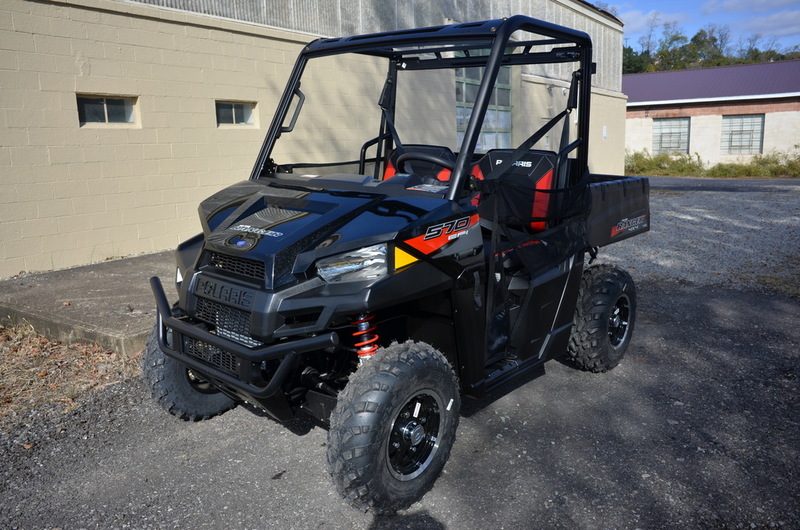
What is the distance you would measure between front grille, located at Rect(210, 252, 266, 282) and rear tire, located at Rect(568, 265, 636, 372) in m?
2.30

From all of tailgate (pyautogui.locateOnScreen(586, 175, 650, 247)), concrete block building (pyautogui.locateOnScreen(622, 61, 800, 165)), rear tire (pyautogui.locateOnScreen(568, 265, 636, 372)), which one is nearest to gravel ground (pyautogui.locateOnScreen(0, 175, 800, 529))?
rear tire (pyautogui.locateOnScreen(568, 265, 636, 372))

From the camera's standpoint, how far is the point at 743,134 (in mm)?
29453

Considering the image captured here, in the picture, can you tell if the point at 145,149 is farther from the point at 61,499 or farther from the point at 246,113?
the point at 61,499

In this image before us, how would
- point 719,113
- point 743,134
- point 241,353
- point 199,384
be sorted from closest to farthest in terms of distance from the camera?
point 241,353 → point 199,384 → point 743,134 → point 719,113

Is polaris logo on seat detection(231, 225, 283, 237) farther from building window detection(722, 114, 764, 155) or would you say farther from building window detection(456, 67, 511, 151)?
building window detection(722, 114, 764, 155)

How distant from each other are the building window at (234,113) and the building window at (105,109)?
1365 millimetres

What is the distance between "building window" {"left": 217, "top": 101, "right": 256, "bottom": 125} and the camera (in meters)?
9.34

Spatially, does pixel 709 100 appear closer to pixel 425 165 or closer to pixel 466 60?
pixel 466 60

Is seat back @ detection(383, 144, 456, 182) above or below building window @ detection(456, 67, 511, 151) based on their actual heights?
below

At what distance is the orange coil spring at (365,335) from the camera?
9.71 ft

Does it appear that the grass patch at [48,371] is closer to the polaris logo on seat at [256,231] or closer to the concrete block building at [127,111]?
the polaris logo on seat at [256,231]

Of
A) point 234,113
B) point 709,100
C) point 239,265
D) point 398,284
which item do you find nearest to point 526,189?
point 398,284

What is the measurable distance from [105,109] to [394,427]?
662cm

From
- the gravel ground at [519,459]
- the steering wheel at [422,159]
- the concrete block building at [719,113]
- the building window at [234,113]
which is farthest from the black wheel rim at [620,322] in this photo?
the concrete block building at [719,113]
